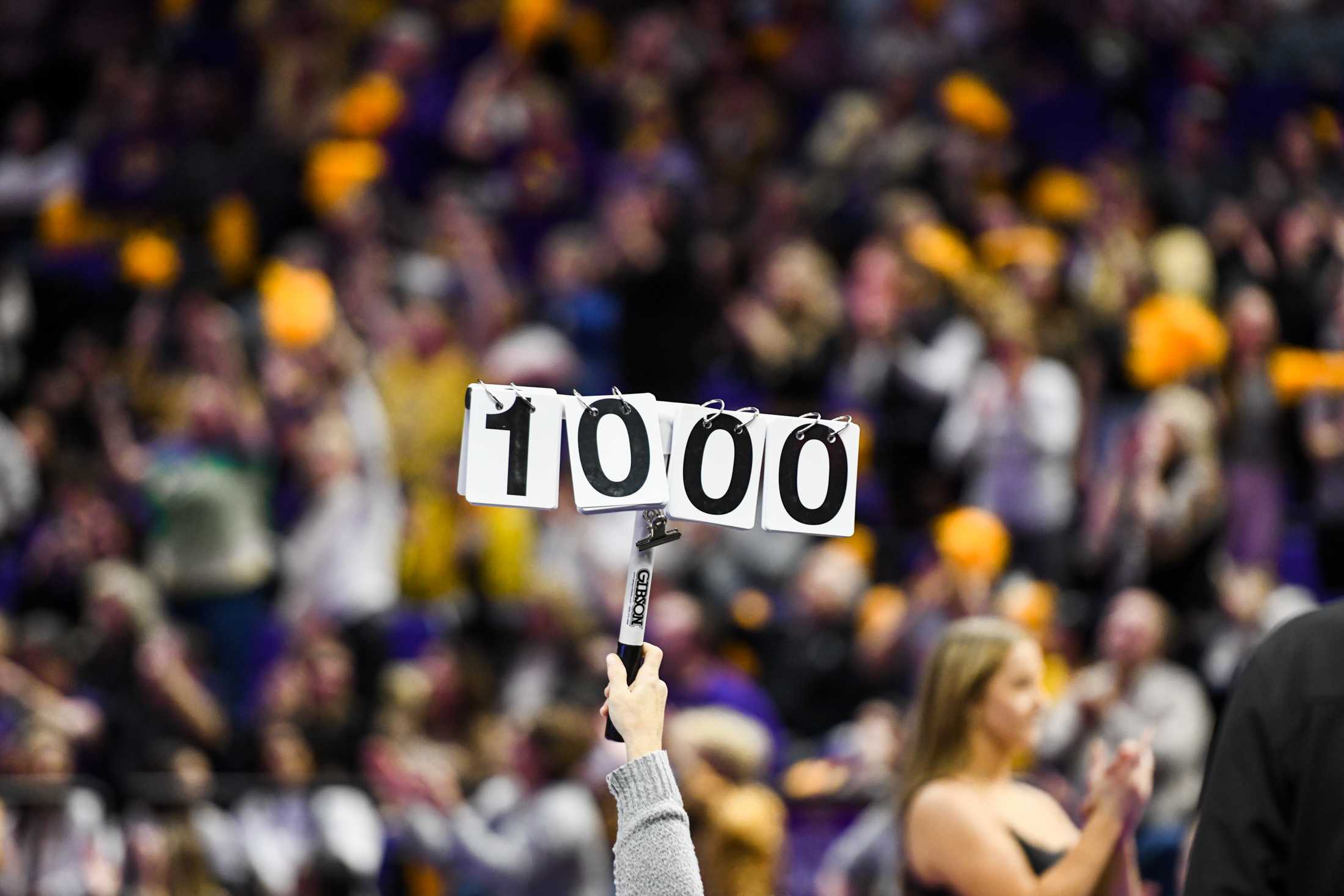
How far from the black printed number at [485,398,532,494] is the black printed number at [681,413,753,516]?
23 centimetres

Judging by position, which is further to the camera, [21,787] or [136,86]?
[136,86]

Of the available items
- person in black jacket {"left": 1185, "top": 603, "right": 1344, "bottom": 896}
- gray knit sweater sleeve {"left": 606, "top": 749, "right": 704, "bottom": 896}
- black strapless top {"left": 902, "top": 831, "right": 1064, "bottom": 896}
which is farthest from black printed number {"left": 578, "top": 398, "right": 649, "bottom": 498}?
black strapless top {"left": 902, "top": 831, "right": 1064, "bottom": 896}

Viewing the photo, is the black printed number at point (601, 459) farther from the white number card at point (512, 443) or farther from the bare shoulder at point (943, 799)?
the bare shoulder at point (943, 799)

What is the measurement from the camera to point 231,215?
10.7m

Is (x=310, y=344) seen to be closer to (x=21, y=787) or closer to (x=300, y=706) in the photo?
(x=300, y=706)

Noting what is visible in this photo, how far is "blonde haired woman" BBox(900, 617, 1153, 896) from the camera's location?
328cm

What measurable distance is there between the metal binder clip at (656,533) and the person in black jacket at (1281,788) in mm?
863

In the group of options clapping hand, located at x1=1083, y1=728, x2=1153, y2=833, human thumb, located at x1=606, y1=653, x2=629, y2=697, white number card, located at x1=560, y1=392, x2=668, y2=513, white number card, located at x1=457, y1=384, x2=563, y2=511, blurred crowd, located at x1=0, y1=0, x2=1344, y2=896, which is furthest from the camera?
blurred crowd, located at x1=0, y1=0, x2=1344, y2=896

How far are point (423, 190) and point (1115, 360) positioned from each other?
173 inches

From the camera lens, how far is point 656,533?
108 inches

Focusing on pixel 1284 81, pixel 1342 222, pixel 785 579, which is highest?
pixel 1284 81

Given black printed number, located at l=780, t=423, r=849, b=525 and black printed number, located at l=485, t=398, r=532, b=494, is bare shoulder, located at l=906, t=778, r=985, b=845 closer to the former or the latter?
black printed number, located at l=780, t=423, r=849, b=525

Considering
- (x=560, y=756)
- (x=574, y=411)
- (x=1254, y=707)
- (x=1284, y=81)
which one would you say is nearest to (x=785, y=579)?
(x=560, y=756)

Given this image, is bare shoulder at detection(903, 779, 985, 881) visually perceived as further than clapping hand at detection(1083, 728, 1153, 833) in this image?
Yes
